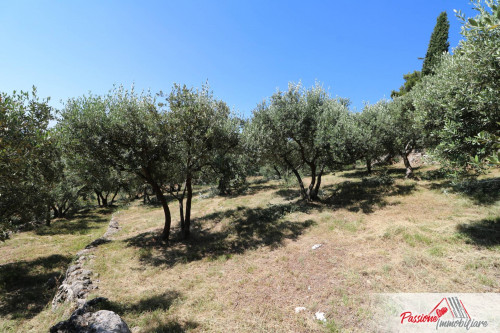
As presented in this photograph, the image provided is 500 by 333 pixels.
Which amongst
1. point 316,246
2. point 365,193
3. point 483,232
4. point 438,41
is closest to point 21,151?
point 316,246

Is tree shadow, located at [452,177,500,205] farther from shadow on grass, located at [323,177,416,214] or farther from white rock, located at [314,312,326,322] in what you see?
white rock, located at [314,312,326,322]

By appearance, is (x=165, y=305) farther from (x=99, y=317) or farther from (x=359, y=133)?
(x=359, y=133)

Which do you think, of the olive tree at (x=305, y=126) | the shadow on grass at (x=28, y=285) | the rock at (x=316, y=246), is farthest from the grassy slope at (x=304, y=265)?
the olive tree at (x=305, y=126)

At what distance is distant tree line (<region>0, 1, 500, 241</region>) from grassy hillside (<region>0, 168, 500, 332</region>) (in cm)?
402

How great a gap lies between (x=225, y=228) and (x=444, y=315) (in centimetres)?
1653

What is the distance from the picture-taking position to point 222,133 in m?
18.2

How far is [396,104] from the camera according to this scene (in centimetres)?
2700

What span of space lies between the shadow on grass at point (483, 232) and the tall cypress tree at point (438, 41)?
46826mm

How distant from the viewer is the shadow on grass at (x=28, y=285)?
1152 centimetres

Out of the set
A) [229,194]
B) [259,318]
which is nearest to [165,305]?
[259,318]

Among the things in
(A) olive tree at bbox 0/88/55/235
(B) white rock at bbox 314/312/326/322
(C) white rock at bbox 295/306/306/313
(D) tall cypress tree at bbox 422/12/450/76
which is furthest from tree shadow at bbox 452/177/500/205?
(D) tall cypress tree at bbox 422/12/450/76

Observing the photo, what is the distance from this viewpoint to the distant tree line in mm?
9781

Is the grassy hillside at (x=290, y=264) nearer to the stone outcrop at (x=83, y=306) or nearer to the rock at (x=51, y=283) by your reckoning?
the rock at (x=51, y=283)

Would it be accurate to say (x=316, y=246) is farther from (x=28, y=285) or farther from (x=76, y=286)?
(x=28, y=285)
